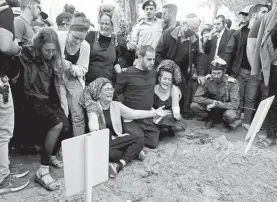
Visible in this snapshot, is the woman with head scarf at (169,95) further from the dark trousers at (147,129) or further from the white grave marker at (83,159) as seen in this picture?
the white grave marker at (83,159)

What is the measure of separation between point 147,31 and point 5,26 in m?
2.99

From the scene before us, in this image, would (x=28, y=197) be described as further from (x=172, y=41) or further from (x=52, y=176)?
(x=172, y=41)

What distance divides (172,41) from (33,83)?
99.5 inches

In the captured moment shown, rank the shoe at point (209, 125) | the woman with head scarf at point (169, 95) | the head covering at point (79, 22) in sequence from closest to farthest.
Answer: the head covering at point (79, 22), the woman with head scarf at point (169, 95), the shoe at point (209, 125)

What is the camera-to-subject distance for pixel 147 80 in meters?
4.37

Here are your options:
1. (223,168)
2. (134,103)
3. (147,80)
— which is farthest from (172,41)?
(223,168)

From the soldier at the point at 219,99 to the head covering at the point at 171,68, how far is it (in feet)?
2.48

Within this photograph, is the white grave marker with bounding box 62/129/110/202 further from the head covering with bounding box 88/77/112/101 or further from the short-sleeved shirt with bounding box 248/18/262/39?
the short-sleeved shirt with bounding box 248/18/262/39

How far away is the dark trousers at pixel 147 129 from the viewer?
4111 millimetres

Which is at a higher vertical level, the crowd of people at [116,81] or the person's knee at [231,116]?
the crowd of people at [116,81]

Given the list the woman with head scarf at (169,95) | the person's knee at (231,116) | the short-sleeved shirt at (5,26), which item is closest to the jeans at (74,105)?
the short-sleeved shirt at (5,26)

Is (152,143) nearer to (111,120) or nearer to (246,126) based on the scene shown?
(111,120)

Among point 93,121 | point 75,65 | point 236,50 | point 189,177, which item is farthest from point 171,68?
point 189,177

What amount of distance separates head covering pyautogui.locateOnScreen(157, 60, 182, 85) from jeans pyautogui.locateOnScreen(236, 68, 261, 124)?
123 centimetres
